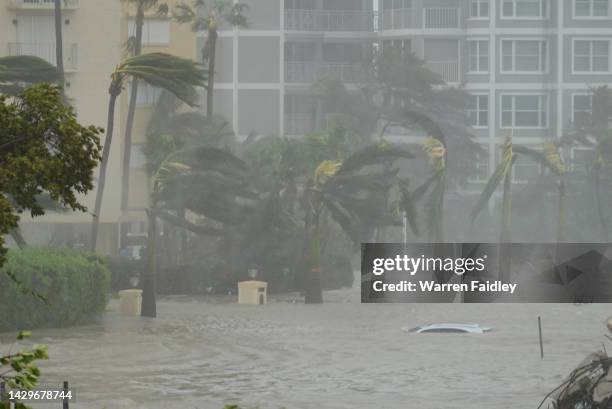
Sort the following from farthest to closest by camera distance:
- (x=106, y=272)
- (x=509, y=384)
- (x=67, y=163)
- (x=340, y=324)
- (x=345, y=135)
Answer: (x=340, y=324), (x=345, y=135), (x=509, y=384), (x=106, y=272), (x=67, y=163)

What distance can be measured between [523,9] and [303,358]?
33240 millimetres

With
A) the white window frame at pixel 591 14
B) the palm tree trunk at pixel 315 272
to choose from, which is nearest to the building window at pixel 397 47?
the white window frame at pixel 591 14

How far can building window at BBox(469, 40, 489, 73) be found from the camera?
127 m

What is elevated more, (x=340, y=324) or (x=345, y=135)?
(x=345, y=135)

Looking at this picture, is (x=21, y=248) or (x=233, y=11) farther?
(x=233, y=11)

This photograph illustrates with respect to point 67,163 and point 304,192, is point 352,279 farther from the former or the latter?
point 67,163

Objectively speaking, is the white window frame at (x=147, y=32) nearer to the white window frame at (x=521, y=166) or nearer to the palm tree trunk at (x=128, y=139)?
the palm tree trunk at (x=128, y=139)

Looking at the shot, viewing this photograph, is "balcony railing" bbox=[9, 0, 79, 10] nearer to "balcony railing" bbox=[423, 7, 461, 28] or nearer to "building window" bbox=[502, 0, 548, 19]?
"balcony railing" bbox=[423, 7, 461, 28]

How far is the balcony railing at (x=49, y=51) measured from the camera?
10800 centimetres

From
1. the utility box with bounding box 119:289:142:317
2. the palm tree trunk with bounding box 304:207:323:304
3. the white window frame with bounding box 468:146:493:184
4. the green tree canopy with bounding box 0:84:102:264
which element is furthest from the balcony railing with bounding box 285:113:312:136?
the green tree canopy with bounding box 0:84:102:264

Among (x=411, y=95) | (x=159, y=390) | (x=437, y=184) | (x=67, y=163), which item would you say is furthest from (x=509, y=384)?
(x=67, y=163)

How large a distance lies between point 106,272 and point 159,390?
6988 millimetres

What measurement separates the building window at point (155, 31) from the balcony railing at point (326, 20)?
37.2ft

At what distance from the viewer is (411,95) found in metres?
123
